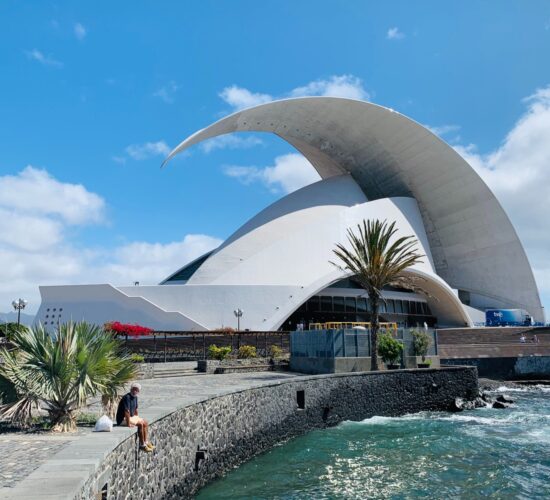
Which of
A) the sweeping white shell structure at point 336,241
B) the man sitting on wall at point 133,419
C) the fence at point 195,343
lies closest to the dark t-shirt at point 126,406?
the man sitting on wall at point 133,419

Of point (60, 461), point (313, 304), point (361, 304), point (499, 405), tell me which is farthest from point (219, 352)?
point (60, 461)

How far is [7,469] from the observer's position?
586 centimetres

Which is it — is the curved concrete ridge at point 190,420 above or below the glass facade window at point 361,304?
below

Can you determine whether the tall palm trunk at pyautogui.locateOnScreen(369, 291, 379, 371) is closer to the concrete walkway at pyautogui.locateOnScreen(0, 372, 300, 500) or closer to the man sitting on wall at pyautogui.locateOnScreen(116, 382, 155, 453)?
the concrete walkway at pyautogui.locateOnScreen(0, 372, 300, 500)

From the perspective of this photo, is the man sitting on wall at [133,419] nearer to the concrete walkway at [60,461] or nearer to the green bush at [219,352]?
the concrete walkway at [60,461]

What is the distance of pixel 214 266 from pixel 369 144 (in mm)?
17890

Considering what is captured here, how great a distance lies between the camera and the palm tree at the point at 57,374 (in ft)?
26.8

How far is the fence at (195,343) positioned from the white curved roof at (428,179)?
18780mm

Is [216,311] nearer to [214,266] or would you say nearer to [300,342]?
[214,266]

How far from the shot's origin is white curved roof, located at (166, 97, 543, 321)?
41.7 m

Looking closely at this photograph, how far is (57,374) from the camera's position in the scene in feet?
27.2

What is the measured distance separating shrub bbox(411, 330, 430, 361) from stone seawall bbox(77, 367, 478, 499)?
153 centimetres

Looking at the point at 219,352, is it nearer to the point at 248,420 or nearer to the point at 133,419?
the point at 248,420

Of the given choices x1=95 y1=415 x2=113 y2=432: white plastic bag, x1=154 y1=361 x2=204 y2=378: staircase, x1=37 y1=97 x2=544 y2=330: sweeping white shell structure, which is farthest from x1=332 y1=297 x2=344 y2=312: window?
x1=95 y1=415 x2=113 y2=432: white plastic bag
